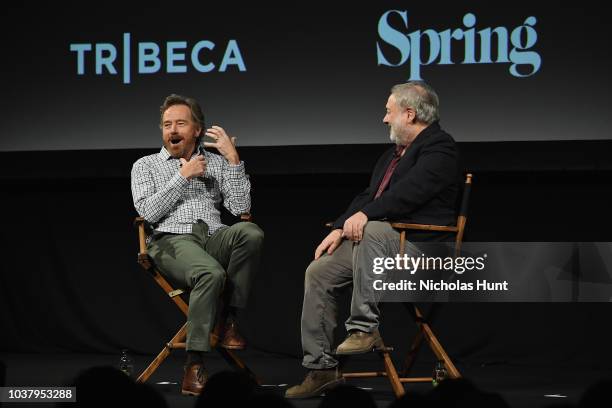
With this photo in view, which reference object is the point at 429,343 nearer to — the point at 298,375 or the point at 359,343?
the point at 359,343

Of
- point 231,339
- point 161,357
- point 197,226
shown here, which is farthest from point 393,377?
point 197,226

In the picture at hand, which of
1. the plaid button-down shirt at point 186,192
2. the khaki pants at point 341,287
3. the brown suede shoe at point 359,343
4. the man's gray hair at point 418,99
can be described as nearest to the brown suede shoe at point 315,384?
the khaki pants at point 341,287

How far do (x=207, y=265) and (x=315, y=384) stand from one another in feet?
1.99

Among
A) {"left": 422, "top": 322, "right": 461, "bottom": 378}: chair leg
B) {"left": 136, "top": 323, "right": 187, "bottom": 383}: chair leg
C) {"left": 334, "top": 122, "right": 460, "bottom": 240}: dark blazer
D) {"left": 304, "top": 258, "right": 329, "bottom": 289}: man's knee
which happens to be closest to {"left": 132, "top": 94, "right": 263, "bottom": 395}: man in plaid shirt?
{"left": 136, "top": 323, "right": 187, "bottom": 383}: chair leg

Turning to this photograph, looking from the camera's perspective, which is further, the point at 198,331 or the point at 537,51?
the point at 537,51

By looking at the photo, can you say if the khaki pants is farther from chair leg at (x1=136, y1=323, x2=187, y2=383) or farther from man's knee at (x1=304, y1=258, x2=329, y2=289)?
chair leg at (x1=136, y1=323, x2=187, y2=383)

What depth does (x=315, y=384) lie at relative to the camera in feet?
11.0

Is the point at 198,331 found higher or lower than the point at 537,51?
lower

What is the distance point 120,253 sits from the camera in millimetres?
5145

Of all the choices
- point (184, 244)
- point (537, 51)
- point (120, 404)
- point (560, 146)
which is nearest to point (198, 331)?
point (184, 244)

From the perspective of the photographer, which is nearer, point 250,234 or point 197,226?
point 250,234

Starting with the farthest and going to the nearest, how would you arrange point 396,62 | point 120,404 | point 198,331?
point 396,62 < point 198,331 < point 120,404

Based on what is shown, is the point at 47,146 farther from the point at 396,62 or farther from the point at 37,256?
the point at 396,62

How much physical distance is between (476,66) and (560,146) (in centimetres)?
61
